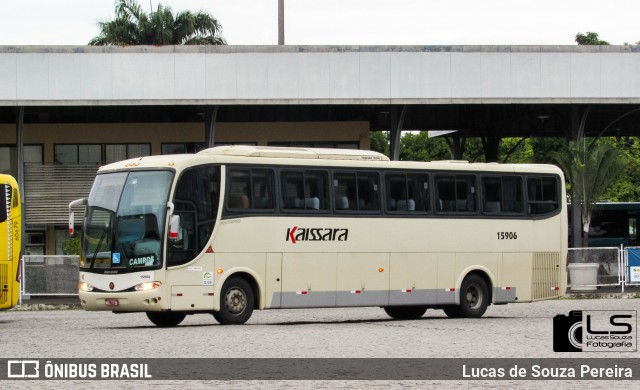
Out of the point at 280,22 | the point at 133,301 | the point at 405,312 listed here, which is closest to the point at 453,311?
the point at 405,312

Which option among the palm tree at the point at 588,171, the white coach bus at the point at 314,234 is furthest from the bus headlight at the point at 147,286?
the palm tree at the point at 588,171

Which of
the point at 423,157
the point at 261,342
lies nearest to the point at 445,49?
the point at 261,342

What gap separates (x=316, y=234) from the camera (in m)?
25.1

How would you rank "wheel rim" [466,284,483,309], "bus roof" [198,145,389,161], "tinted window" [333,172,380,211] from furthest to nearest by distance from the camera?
"wheel rim" [466,284,483,309], "tinted window" [333,172,380,211], "bus roof" [198,145,389,161]

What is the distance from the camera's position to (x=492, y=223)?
2773 cm

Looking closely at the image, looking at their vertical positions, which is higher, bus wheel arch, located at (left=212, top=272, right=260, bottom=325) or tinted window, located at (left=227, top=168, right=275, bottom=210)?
tinted window, located at (left=227, top=168, right=275, bottom=210)

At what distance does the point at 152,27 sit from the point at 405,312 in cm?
4734

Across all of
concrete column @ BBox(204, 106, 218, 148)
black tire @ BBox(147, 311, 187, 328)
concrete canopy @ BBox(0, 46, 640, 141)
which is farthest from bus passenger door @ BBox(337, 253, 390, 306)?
concrete canopy @ BBox(0, 46, 640, 141)

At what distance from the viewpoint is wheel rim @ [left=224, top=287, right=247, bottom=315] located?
23.6m

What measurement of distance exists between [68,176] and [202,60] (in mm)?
6880

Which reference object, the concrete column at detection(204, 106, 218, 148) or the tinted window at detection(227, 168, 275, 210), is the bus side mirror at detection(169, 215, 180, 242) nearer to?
the tinted window at detection(227, 168, 275, 210)

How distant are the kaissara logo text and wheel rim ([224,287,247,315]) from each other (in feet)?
5.12

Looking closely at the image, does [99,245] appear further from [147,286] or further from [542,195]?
[542,195]

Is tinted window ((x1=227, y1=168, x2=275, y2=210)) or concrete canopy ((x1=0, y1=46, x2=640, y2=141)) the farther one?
concrete canopy ((x1=0, y1=46, x2=640, y2=141))
